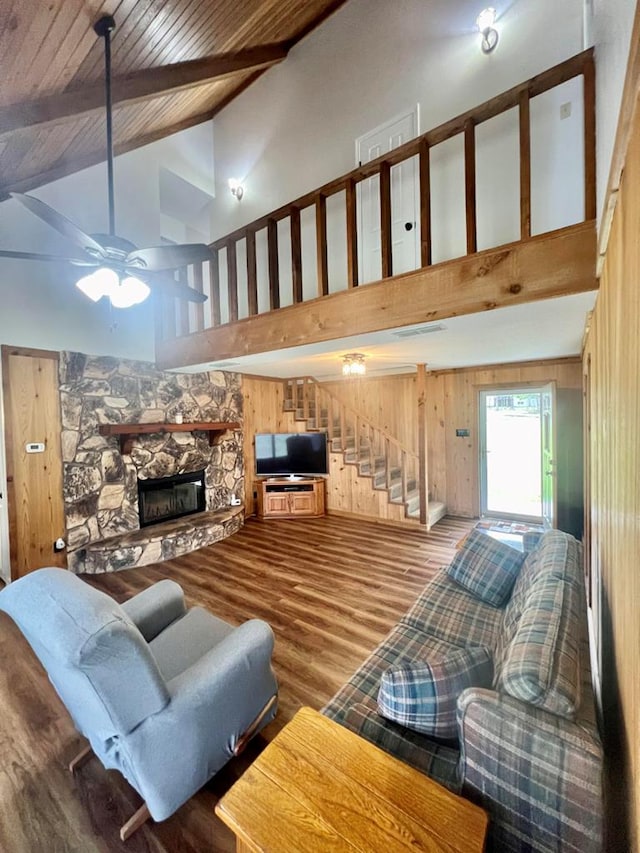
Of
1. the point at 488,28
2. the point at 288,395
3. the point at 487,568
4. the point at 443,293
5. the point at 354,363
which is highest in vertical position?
the point at 488,28

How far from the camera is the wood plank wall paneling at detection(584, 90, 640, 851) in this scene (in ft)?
2.39

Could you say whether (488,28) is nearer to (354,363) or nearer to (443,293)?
(443,293)

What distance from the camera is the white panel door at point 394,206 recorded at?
3076mm

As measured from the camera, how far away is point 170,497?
4.63 m

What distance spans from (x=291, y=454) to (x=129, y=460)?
2.37m

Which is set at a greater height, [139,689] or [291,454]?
[291,454]

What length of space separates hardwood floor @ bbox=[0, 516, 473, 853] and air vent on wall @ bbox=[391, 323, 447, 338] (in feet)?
7.40

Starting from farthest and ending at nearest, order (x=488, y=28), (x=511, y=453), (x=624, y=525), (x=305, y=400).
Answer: (x=305, y=400)
(x=511, y=453)
(x=488, y=28)
(x=624, y=525)

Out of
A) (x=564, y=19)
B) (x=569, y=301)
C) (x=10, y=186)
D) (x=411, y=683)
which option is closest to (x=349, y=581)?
(x=411, y=683)

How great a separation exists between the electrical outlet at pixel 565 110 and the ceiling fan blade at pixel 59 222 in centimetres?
304

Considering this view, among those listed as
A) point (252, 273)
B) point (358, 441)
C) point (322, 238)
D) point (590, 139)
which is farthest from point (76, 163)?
point (358, 441)

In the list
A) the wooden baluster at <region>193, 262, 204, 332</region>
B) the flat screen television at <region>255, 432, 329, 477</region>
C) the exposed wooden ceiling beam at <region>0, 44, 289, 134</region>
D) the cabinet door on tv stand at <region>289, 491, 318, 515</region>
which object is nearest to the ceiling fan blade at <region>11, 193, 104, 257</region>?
the exposed wooden ceiling beam at <region>0, 44, 289, 134</region>

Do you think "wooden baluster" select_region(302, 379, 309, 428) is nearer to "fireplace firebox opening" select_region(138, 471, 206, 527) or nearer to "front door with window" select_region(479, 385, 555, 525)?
"fireplace firebox opening" select_region(138, 471, 206, 527)

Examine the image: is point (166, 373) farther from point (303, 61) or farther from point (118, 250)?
point (303, 61)
